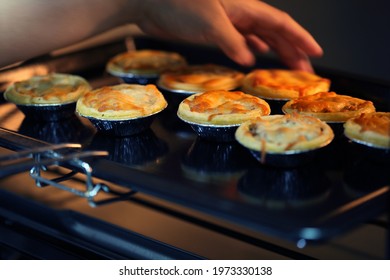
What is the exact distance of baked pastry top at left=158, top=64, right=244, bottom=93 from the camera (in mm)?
2211

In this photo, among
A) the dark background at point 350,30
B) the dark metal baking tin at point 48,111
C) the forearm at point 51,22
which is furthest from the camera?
the dark background at point 350,30

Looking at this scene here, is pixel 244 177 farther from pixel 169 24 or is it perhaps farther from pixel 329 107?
pixel 169 24

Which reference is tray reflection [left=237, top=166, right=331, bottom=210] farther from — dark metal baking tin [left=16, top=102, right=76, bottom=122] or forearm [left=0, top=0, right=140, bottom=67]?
forearm [left=0, top=0, right=140, bottom=67]

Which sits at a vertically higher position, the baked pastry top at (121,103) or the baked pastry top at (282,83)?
the baked pastry top at (121,103)

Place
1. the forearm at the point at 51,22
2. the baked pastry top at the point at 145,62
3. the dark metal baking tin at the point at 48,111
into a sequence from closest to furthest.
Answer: the dark metal baking tin at the point at 48,111 < the forearm at the point at 51,22 < the baked pastry top at the point at 145,62

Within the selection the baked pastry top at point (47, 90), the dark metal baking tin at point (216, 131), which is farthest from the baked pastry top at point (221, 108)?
the baked pastry top at point (47, 90)

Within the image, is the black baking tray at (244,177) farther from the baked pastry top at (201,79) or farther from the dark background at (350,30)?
the dark background at (350,30)

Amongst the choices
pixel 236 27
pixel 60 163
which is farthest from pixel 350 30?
pixel 60 163

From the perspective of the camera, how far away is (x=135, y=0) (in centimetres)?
240

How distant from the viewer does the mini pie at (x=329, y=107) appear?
6.15 ft

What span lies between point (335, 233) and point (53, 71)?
1.56 meters

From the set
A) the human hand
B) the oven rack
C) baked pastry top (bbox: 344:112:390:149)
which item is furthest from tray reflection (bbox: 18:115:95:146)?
baked pastry top (bbox: 344:112:390:149)

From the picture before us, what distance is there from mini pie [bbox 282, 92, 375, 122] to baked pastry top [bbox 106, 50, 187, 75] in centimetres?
63

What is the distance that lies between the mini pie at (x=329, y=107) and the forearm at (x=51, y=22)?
78 centimetres
